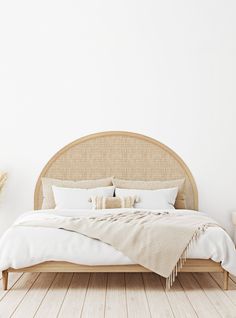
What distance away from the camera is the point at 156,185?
4754mm

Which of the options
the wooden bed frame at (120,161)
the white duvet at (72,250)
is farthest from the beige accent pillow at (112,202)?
the white duvet at (72,250)

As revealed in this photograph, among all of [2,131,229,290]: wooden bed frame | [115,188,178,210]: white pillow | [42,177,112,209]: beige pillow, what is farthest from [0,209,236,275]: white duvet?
[2,131,229,290]: wooden bed frame

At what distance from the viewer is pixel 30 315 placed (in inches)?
110

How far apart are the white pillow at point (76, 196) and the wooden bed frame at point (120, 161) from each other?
0.40 meters

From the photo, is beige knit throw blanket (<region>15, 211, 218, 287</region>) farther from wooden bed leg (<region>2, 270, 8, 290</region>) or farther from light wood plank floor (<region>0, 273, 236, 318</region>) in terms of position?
wooden bed leg (<region>2, 270, 8, 290</region>)

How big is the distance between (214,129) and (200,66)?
0.73 meters

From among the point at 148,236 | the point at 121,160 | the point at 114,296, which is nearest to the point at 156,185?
the point at 121,160

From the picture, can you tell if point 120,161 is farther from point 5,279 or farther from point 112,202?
point 5,279

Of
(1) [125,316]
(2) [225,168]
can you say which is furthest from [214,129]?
(1) [125,316]

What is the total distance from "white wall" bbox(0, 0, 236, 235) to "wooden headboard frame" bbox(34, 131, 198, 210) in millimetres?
94

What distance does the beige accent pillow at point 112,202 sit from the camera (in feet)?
14.1

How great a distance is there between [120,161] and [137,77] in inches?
37.9

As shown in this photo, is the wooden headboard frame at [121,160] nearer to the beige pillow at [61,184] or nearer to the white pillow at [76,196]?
the beige pillow at [61,184]

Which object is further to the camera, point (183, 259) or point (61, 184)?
point (61, 184)
